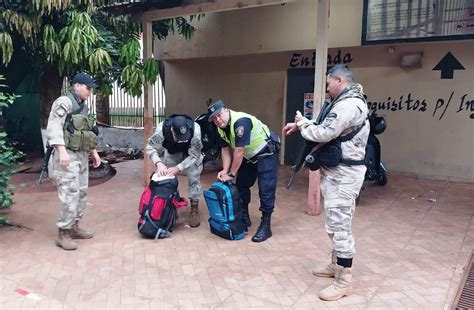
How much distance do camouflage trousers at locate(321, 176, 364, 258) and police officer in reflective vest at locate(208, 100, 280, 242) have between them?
113cm

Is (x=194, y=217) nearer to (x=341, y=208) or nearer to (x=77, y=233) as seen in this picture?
(x=77, y=233)

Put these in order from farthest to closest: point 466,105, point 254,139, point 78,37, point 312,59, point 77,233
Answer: point 312,59, point 466,105, point 78,37, point 77,233, point 254,139

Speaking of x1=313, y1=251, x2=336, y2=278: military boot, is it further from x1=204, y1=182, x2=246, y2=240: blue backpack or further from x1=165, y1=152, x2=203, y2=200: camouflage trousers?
x1=165, y1=152, x2=203, y2=200: camouflage trousers

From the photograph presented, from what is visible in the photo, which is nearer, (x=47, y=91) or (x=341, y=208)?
(x=341, y=208)

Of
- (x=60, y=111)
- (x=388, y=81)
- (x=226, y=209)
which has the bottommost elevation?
(x=226, y=209)

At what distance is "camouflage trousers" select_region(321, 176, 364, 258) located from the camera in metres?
3.00

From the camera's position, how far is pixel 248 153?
164 inches

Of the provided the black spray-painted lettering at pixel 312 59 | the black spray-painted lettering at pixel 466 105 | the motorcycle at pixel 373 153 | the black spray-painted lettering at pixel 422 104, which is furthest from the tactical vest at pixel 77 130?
the black spray-painted lettering at pixel 466 105

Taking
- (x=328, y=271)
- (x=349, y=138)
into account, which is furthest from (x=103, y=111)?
(x=349, y=138)

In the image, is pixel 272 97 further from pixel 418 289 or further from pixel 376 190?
pixel 418 289

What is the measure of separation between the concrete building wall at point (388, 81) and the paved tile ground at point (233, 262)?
1844 mm

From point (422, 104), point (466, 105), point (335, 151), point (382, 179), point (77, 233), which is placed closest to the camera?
point (335, 151)

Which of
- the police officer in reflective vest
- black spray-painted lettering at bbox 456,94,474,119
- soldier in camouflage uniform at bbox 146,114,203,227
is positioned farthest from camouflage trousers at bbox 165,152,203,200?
black spray-painted lettering at bbox 456,94,474,119

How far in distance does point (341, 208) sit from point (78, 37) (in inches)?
154
